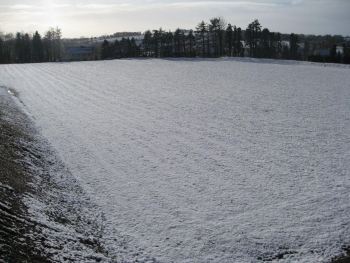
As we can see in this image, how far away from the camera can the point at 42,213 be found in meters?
8.52

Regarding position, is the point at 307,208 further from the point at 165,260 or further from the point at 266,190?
the point at 165,260

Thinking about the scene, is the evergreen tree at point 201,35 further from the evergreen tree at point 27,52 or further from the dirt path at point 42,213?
the dirt path at point 42,213

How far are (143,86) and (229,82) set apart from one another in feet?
35.1

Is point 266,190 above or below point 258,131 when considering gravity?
below

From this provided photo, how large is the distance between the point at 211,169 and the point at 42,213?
7.02 m

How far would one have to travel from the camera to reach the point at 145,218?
370 inches

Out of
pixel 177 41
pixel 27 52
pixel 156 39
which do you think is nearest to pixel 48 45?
pixel 27 52

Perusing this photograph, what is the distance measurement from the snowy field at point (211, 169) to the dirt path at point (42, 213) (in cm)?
56

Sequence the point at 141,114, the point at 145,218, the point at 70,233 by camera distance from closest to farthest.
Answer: the point at 70,233 < the point at 145,218 < the point at 141,114

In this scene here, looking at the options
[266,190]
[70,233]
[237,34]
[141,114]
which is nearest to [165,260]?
[70,233]

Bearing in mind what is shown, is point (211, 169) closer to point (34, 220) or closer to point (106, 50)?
point (34, 220)

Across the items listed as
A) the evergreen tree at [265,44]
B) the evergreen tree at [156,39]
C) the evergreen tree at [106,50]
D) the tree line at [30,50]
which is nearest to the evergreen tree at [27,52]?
the tree line at [30,50]

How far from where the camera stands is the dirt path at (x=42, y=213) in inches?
272

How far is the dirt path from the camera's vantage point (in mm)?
6898
